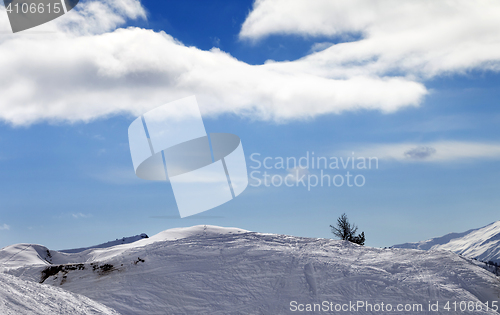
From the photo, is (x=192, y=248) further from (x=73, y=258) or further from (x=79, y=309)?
(x=73, y=258)

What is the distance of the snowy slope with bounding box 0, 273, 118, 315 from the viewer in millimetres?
13766

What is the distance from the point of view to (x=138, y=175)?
95.1ft

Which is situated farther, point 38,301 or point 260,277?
point 260,277

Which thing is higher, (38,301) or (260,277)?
(260,277)

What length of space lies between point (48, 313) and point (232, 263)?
1124 centimetres

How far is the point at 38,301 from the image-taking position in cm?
1554

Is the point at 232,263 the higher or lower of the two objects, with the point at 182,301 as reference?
higher

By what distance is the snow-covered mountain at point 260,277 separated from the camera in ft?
68.2

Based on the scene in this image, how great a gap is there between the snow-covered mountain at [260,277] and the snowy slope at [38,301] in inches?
88.5

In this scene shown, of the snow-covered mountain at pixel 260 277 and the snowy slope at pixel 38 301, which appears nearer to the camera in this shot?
the snowy slope at pixel 38 301

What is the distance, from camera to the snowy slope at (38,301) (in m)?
13.8

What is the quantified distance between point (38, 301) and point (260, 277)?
11009 millimetres

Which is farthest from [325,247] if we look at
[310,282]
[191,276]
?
[191,276]

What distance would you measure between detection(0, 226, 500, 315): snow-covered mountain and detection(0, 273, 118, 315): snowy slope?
2.25m
